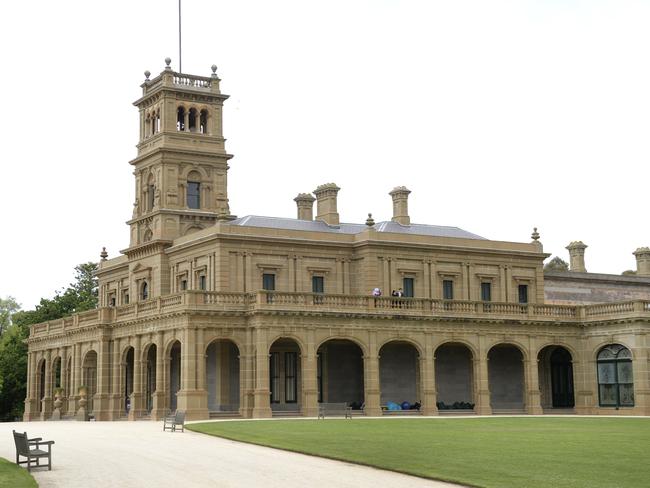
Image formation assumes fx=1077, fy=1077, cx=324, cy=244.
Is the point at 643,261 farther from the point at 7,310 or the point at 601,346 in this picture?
the point at 7,310

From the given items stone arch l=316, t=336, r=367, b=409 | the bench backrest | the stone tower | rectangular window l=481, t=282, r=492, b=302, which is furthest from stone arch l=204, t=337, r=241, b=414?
the bench backrest

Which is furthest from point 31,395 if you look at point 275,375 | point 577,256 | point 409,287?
point 577,256

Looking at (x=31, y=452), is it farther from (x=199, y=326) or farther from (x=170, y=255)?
(x=170, y=255)

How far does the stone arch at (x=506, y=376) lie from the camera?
6788 cm

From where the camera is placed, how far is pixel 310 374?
58.2 m

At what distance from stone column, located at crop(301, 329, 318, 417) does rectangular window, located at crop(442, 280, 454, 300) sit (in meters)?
14.0

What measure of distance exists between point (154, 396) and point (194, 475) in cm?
3524

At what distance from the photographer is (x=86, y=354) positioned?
230 feet

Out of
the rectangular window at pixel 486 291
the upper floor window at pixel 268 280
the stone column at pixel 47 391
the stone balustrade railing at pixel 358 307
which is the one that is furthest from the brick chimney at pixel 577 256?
the stone column at pixel 47 391

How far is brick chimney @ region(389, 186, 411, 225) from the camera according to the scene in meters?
74.4

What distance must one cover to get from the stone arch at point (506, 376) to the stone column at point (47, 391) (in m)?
30.0

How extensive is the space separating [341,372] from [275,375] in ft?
14.5

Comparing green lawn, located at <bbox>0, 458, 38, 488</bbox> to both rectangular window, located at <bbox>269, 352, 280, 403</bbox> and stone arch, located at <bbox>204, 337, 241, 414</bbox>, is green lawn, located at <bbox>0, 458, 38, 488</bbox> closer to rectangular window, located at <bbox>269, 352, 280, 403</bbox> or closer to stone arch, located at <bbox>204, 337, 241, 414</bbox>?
stone arch, located at <bbox>204, 337, 241, 414</bbox>

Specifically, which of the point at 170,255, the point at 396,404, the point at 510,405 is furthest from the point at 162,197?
the point at 510,405
